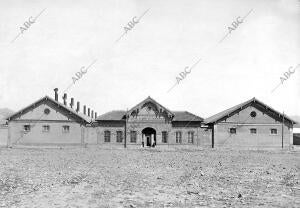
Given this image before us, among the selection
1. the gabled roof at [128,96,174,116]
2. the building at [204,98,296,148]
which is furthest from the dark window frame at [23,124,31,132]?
the building at [204,98,296,148]

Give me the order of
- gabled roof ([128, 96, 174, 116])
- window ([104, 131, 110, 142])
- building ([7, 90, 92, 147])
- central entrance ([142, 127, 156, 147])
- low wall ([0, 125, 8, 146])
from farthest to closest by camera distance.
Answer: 1. low wall ([0, 125, 8, 146])
2. central entrance ([142, 127, 156, 147])
3. window ([104, 131, 110, 142])
4. building ([7, 90, 92, 147])
5. gabled roof ([128, 96, 174, 116])

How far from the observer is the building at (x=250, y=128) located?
125 ft

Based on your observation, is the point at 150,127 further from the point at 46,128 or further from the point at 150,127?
the point at 46,128

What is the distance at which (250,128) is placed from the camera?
1506 inches

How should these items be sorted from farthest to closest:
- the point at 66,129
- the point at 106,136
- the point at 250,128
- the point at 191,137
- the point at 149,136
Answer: the point at 149,136 < the point at 191,137 < the point at 106,136 < the point at 66,129 < the point at 250,128

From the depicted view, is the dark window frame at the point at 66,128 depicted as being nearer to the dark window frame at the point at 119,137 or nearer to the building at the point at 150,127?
the building at the point at 150,127

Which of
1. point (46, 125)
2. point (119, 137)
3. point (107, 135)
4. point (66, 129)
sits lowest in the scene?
point (119, 137)

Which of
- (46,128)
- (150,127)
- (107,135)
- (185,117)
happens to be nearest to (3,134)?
(46,128)

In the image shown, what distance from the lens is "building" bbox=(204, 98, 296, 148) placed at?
38094mm

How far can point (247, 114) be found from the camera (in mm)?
38281

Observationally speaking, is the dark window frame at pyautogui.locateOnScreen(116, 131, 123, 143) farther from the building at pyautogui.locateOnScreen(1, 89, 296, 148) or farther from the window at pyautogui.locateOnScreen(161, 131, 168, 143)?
the window at pyautogui.locateOnScreen(161, 131, 168, 143)

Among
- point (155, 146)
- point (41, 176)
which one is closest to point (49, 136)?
point (155, 146)

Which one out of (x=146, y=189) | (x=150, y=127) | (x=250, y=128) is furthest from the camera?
(x=150, y=127)

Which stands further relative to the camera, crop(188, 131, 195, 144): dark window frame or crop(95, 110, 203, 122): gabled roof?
crop(188, 131, 195, 144): dark window frame
